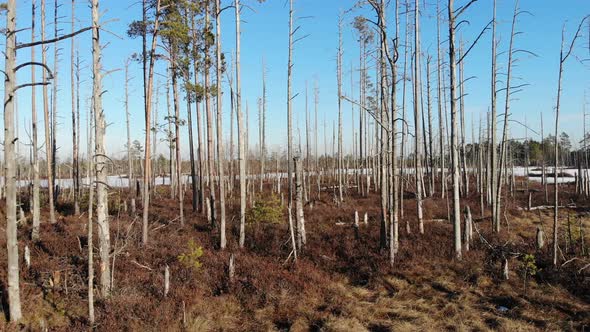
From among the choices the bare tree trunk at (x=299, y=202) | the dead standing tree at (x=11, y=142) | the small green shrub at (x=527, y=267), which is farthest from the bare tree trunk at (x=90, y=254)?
the small green shrub at (x=527, y=267)

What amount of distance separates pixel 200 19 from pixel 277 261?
406 inches

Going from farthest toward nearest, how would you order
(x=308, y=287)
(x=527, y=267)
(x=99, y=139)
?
(x=527, y=267), (x=308, y=287), (x=99, y=139)

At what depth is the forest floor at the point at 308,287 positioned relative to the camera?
25.9 ft

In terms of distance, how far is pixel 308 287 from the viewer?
9672 mm

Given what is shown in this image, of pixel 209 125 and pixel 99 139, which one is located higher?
pixel 209 125

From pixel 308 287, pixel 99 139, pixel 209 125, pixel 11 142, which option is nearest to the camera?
pixel 11 142

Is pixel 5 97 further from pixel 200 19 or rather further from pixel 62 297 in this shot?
pixel 200 19

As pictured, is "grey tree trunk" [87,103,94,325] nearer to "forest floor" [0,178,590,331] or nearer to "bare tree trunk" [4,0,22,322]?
"forest floor" [0,178,590,331]

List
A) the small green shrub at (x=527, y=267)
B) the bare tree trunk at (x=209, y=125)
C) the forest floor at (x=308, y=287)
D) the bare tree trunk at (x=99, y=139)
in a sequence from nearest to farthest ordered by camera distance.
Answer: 1. the bare tree trunk at (x=99, y=139)
2. the forest floor at (x=308, y=287)
3. the small green shrub at (x=527, y=267)
4. the bare tree trunk at (x=209, y=125)

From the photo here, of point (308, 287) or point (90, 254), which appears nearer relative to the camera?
point (90, 254)

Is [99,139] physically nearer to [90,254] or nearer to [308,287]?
[90,254]

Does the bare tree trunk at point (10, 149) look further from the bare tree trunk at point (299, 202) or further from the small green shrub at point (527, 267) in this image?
the small green shrub at point (527, 267)

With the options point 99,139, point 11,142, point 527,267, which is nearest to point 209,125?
point 99,139

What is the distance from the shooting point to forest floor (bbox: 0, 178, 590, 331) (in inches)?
311
